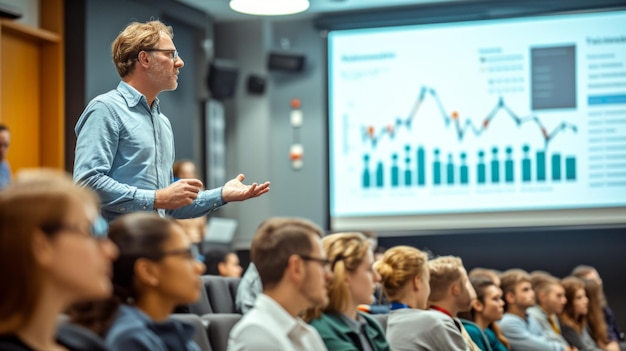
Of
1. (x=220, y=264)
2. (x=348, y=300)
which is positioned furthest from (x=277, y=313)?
(x=220, y=264)

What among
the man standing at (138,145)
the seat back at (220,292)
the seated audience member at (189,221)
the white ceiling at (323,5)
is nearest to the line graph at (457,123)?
the white ceiling at (323,5)

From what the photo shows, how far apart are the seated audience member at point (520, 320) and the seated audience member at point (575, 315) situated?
74cm

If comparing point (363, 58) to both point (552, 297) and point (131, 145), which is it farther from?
point (131, 145)

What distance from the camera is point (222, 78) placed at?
8.27 meters

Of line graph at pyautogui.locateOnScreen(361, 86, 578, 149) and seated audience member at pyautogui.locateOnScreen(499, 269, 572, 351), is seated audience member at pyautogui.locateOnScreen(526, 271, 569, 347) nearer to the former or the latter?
seated audience member at pyautogui.locateOnScreen(499, 269, 572, 351)

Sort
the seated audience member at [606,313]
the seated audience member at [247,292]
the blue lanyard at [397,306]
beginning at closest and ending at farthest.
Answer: the blue lanyard at [397,306]
the seated audience member at [247,292]
the seated audience member at [606,313]

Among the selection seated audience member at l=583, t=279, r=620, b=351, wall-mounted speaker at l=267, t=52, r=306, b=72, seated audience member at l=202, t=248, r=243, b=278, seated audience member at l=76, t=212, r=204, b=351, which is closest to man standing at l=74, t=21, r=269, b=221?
seated audience member at l=76, t=212, r=204, b=351

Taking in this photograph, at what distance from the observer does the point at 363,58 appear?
8.02 metres

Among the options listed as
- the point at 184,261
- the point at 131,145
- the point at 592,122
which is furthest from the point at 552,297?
the point at 184,261

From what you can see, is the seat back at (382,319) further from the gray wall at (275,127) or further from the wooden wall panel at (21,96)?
the gray wall at (275,127)

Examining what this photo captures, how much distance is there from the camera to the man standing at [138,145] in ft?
8.66

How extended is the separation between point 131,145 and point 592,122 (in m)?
5.52

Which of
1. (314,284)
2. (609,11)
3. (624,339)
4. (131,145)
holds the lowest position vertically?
(624,339)

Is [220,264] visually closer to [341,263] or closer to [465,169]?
[465,169]
